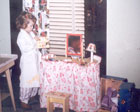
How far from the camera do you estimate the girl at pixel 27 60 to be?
3.81 m

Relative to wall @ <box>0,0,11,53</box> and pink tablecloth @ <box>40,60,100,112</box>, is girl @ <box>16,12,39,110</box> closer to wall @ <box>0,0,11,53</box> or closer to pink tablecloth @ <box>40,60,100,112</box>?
pink tablecloth @ <box>40,60,100,112</box>

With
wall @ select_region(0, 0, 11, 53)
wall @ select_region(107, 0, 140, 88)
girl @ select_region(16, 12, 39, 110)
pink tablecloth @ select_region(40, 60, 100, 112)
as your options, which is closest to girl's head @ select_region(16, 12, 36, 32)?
girl @ select_region(16, 12, 39, 110)

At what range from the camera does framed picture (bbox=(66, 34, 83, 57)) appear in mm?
3738

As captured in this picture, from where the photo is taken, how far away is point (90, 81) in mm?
3555

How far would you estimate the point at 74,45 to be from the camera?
3.77 meters

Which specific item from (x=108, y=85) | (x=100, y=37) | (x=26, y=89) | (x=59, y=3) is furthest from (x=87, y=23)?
(x=26, y=89)

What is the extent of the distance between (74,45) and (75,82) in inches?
21.0

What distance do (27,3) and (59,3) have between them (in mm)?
714

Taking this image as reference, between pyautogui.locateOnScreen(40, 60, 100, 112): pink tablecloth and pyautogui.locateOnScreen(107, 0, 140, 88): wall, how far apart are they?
1006mm

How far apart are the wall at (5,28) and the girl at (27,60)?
1518 mm

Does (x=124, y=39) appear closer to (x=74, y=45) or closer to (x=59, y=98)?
(x=74, y=45)

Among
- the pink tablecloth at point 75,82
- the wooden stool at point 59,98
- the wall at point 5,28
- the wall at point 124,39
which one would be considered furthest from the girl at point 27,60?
the wall at point 5,28

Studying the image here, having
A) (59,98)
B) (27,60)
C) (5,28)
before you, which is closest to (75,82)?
(59,98)

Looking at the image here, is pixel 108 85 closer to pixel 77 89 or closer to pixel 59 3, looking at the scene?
pixel 77 89
